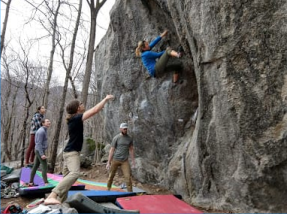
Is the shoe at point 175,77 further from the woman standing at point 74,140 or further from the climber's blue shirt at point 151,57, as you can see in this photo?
the woman standing at point 74,140

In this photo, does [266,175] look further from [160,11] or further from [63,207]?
[160,11]

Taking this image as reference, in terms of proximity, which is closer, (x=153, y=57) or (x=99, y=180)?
(x=153, y=57)

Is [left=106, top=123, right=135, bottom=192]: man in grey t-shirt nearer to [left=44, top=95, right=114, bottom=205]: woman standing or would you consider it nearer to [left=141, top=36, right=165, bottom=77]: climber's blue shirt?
[left=141, top=36, right=165, bottom=77]: climber's blue shirt

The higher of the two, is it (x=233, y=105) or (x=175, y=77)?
(x=175, y=77)

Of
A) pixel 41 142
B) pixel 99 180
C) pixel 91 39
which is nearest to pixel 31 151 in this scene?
pixel 99 180

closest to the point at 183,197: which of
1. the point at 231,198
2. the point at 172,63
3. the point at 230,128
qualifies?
the point at 231,198

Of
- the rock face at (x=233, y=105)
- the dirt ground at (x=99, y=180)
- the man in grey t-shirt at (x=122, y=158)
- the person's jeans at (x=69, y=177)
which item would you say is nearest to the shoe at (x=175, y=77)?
the rock face at (x=233, y=105)

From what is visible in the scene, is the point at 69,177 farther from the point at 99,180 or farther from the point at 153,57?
the point at 99,180

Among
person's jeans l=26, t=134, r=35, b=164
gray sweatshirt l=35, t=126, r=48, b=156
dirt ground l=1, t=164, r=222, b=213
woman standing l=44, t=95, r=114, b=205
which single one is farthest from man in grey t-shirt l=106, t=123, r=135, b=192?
person's jeans l=26, t=134, r=35, b=164

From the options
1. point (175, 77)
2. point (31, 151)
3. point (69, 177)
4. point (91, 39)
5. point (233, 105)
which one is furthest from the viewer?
point (91, 39)

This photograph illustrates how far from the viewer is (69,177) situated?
4586 millimetres

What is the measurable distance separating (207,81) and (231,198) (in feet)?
8.85

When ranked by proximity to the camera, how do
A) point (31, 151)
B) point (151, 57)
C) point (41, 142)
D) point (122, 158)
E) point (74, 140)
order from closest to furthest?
point (74, 140) → point (41, 142) → point (122, 158) → point (151, 57) → point (31, 151)

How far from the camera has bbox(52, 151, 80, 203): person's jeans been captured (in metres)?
4.48
